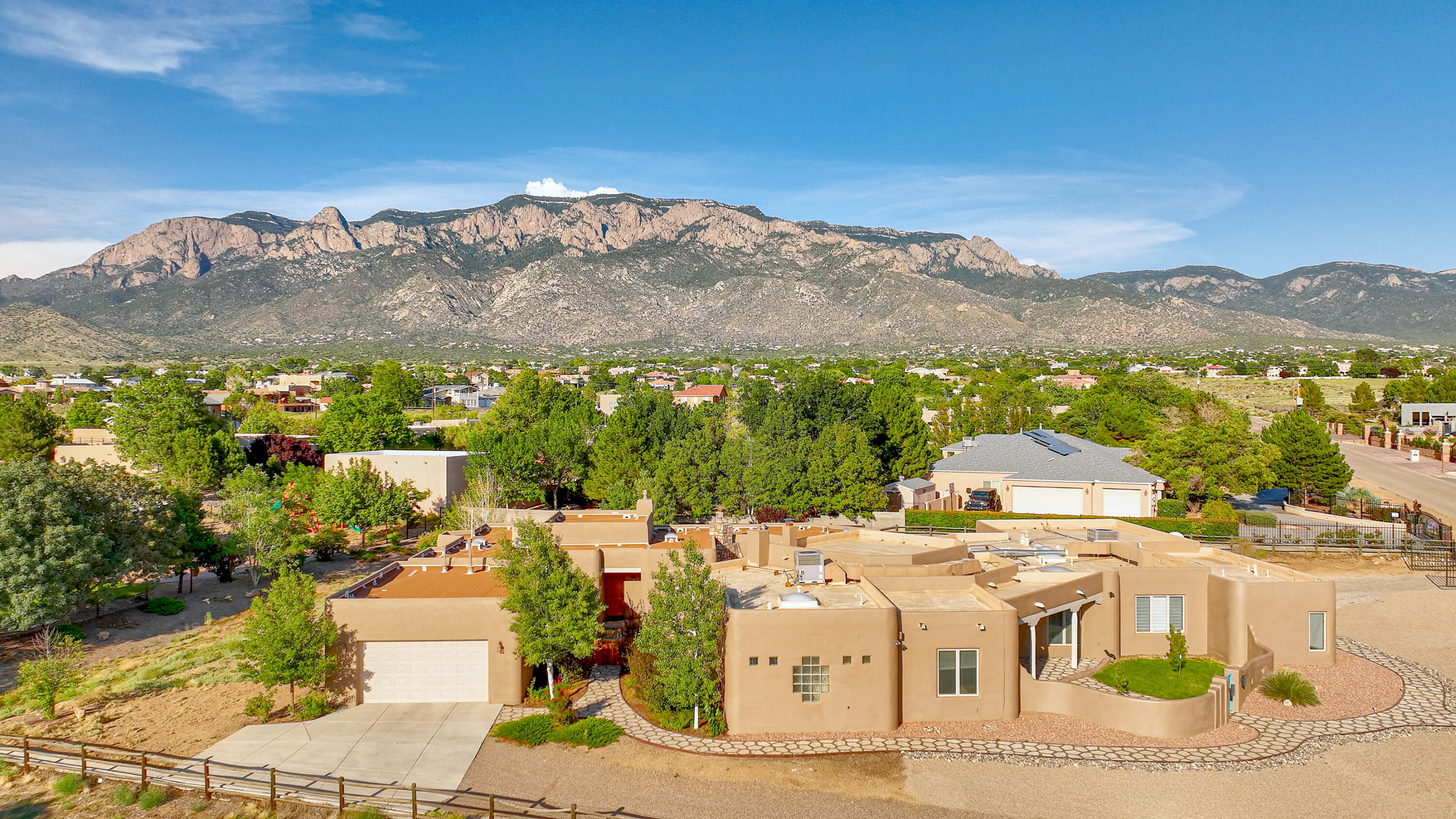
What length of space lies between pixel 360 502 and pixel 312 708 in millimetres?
20622

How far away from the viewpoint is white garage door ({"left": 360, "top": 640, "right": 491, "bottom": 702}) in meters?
19.0

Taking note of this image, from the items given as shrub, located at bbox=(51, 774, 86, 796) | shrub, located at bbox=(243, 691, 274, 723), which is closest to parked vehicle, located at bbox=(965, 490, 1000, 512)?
shrub, located at bbox=(243, 691, 274, 723)

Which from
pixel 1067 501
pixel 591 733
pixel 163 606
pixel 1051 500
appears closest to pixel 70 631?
pixel 163 606

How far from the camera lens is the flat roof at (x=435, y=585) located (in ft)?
66.1

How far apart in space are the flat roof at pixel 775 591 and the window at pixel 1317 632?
12.6 m

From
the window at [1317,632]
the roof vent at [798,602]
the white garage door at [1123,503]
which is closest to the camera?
the roof vent at [798,602]

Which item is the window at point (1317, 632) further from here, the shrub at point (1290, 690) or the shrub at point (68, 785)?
the shrub at point (68, 785)

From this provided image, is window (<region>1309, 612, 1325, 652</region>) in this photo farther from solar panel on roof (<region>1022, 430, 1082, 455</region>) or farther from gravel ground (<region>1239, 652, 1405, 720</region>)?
solar panel on roof (<region>1022, 430, 1082, 455</region>)

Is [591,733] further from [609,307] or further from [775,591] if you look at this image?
[609,307]

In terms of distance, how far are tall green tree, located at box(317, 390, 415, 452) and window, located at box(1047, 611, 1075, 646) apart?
43142 millimetres

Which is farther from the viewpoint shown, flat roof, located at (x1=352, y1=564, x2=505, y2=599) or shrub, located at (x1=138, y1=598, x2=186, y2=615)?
shrub, located at (x1=138, y1=598, x2=186, y2=615)

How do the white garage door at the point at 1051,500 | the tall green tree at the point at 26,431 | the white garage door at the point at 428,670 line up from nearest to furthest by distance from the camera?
1. the white garage door at the point at 428,670
2. the white garage door at the point at 1051,500
3. the tall green tree at the point at 26,431

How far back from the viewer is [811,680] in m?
17.1

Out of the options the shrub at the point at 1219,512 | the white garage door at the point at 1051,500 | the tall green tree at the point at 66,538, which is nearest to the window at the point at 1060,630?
the white garage door at the point at 1051,500
